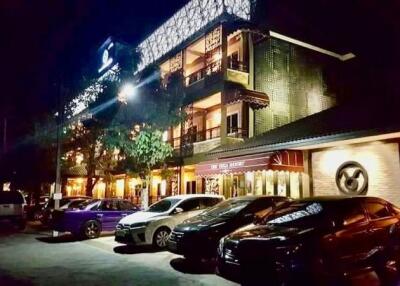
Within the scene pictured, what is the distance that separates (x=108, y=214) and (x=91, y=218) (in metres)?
0.72

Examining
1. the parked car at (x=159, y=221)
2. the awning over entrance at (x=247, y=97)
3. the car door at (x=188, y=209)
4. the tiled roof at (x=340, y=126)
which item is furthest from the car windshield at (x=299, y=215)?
the awning over entrance at (x=247, y=97)

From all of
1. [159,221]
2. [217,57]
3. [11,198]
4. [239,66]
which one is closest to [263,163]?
[159,221]

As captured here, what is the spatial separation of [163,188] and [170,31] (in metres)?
10.7

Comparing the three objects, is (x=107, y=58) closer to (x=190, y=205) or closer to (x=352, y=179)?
(x=190, y=205)

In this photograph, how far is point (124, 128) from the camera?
2075cm

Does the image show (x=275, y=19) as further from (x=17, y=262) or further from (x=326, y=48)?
(x=17, y=262)

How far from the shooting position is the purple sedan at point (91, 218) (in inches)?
597

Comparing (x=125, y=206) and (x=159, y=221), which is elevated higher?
(x=125, y=206)

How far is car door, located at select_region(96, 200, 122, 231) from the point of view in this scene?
625 inches

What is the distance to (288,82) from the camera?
22.2 m

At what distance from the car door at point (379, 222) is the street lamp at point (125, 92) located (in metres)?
15.6

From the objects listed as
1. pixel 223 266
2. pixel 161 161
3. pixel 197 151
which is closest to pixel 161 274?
pixel 223 266

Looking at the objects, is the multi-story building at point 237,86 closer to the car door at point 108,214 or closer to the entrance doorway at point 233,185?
the entrance doorway at point 233,185

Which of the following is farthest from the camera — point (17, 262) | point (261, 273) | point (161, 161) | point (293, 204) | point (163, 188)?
point (163, 188)
